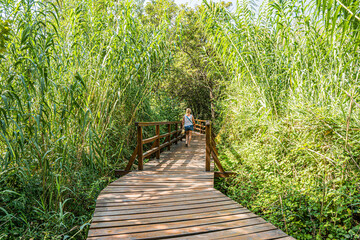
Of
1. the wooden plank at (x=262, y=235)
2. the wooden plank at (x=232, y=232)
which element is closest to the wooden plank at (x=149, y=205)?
the wooden plank at (x=232, y=232)

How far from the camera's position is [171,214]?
234cm

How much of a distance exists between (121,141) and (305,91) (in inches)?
134

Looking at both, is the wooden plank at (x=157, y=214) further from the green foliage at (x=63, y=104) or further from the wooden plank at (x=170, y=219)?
the green foliage at (x=63, y=104)

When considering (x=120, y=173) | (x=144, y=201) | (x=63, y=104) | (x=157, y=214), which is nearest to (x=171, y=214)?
(x=157, y=214)

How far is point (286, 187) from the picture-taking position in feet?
9.60

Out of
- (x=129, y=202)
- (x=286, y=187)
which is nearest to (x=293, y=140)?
(x=286, y=187)

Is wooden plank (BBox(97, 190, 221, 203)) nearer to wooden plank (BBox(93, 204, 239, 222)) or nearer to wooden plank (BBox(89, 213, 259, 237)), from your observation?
wooden plank (BBox(93, 204, 239, 222))

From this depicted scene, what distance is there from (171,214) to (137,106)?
2.63 m

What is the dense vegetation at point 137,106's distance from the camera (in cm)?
225

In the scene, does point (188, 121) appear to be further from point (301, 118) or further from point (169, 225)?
point (169, 225)

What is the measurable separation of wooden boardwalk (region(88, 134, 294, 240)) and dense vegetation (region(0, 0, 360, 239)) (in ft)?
1.24

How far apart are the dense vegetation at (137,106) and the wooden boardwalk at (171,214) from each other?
14.9 inches

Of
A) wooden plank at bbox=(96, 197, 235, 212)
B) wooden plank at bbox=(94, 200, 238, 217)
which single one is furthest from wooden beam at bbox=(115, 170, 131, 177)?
wooden plank at bbox=(94, 200, 238, 217)

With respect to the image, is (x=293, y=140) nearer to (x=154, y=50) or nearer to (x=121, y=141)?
(x=154, y=50)
